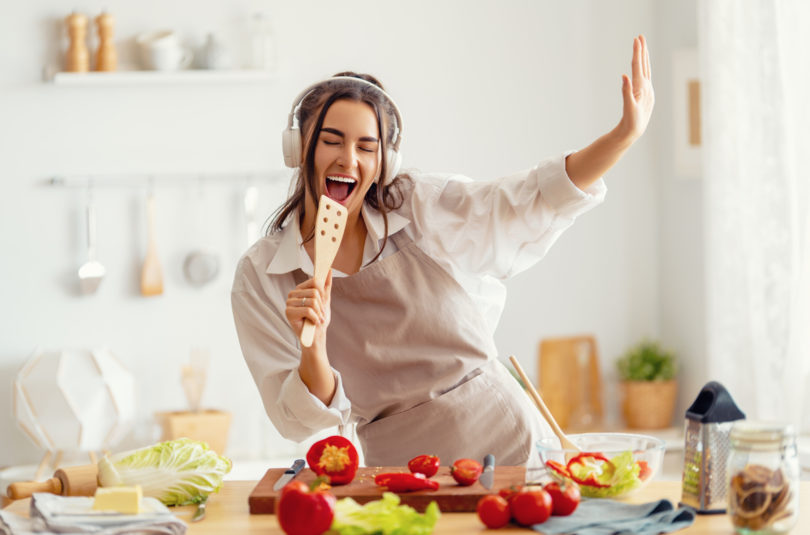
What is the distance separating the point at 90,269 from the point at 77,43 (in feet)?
2.57

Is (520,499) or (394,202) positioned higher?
(394,202)

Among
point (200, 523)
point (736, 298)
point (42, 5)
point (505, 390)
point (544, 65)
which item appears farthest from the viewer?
point (544, 65)

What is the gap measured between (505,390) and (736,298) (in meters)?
1.68

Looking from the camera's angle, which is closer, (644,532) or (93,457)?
(644,532)

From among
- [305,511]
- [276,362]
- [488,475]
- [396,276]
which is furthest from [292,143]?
[305,511]

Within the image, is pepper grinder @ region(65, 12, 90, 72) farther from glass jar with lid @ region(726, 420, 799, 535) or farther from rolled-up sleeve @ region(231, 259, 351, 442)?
glass jar with lid @ region(726, 420, 799, 535)

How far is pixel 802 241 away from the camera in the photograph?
3008mm

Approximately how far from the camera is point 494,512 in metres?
1.21

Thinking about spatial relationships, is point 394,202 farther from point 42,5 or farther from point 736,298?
point 42,5

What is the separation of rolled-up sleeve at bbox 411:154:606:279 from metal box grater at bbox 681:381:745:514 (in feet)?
1.52

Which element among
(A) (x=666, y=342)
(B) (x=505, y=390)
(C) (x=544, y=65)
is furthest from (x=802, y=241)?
(B) (x=505, y=390)

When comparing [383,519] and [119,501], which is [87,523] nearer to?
[119,501]

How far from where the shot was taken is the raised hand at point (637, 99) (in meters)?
1.51

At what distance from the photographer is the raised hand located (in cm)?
151
